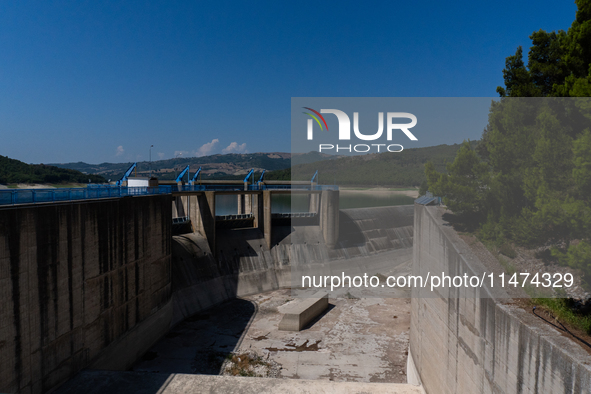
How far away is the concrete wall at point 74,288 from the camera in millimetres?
10750

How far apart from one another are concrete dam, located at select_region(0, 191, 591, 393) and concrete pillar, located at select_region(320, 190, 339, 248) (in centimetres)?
1197

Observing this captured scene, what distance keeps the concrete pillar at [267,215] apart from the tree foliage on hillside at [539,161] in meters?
19.1

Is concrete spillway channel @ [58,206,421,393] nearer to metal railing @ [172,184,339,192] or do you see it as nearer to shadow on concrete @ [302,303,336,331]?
shadow on concrete @ [302,303,336,331]

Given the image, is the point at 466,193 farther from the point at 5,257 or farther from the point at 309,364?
the point at 5,257

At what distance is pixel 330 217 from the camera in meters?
33.9

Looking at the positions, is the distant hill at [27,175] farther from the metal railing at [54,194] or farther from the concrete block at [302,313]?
the concrete block at [302,313]

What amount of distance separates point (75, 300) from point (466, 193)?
1491 cm

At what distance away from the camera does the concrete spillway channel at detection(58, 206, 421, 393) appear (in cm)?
1391

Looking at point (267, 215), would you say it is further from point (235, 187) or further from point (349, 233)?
point (349, 233)

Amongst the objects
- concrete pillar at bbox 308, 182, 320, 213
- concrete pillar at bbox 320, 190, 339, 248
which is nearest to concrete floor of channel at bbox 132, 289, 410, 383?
concrete pillar at bbox 320, 190, 339, 248

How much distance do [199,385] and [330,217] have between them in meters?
22.2

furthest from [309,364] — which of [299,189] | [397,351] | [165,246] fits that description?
[299,189]

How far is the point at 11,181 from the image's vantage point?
39.0 meters

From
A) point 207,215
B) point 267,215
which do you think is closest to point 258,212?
point 267,215
